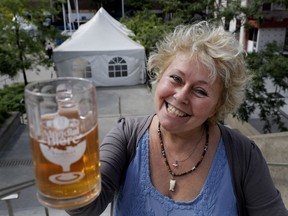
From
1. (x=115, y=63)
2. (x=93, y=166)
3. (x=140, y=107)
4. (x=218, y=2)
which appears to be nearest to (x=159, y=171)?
(x=93, y=166)

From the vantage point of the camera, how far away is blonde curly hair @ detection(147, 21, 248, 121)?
4.90 feet

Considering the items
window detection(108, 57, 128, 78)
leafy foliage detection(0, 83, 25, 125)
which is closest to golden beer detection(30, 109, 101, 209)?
leafy foliage detection(0, 83, 25, 125)

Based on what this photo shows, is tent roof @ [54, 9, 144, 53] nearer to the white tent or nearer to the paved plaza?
the white tent

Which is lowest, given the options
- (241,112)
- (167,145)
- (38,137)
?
(241,112)

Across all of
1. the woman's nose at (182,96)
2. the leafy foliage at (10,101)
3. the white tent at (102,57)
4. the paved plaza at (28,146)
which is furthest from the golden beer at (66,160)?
the white tent at (102,57)

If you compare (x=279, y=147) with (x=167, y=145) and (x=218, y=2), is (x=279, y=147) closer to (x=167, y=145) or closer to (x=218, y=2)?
(x=167, y=145)

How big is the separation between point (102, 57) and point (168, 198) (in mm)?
13973

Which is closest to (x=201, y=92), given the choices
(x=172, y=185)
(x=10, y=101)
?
(x=172, y=185)

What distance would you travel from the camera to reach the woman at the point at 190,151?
4.91 feet

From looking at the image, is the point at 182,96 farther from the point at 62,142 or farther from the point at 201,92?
the point at 62,142

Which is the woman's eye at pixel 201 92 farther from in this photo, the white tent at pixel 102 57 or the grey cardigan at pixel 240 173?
the white tent at pixel 102 57

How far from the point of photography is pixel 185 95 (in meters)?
1.46

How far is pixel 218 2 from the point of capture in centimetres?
917

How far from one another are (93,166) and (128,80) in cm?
1493
